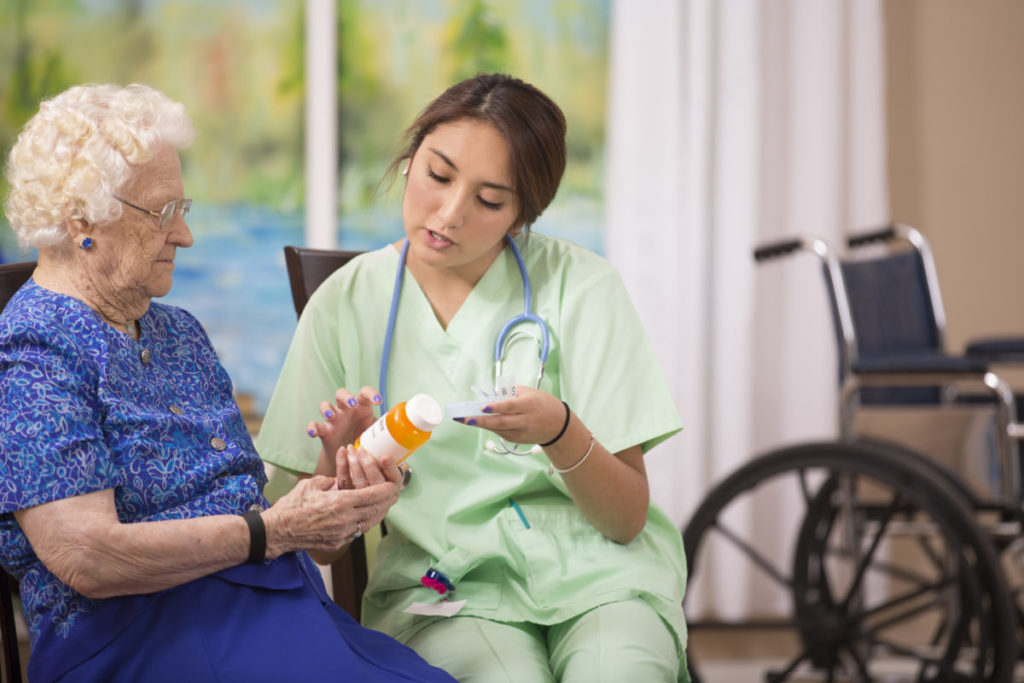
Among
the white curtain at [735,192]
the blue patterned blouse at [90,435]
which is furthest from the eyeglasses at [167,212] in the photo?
the white curtain at [735,192]

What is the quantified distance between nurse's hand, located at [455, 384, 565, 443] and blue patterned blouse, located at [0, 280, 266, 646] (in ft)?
0.97

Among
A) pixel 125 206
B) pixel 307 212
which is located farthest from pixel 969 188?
pixel 125 206

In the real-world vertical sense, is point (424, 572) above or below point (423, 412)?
below

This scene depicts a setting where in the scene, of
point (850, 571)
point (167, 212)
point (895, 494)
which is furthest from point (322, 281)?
point (850, 571)

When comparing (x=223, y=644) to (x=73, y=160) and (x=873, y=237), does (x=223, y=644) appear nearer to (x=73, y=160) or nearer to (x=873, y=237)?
(x=73, y=160)

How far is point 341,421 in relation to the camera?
125cm

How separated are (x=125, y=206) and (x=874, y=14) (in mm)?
2684

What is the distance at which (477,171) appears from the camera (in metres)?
1.30

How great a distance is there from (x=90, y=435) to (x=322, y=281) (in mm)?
649

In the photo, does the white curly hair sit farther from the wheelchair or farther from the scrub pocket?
the wheelchair

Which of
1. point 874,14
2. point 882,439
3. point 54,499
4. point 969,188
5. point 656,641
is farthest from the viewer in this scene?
point 969,188

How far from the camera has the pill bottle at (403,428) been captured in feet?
3.53

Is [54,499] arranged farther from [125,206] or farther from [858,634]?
[858,634]

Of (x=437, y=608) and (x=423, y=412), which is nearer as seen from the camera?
(x=423, y=412)
